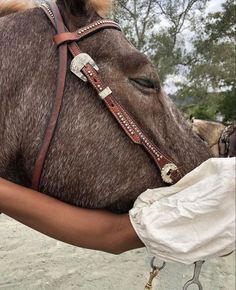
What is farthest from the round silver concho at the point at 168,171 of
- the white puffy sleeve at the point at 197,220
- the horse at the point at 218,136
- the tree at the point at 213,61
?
the tree at the point at 213,61

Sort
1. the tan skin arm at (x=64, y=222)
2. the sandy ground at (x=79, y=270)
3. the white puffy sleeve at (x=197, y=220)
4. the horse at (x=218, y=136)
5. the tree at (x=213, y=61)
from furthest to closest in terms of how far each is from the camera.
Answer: the tree at (x=213, y=61)
the horse at (x=218, y=136)
the sandy ground at (x=79, y=270)
the tan skin arm at (x=64, y=222)
the white puffy sleeve at (x=197, y=220)

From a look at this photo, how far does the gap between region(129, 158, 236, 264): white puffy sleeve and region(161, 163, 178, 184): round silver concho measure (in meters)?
0.18

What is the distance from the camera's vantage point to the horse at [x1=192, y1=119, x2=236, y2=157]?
7936mm

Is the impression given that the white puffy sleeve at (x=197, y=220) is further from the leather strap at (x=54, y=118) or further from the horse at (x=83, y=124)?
the leather strap at (x=54, y=118)

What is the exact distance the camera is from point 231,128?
8.35 metres

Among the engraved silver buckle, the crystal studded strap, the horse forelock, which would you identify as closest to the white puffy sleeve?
the engraved silver buckle

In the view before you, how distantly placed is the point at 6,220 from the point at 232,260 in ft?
9.11

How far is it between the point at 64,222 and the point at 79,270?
271 centimetres

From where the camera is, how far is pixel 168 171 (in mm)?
1576

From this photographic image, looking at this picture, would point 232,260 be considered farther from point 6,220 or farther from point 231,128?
point 231,128

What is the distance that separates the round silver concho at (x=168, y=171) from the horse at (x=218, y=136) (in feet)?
20.7

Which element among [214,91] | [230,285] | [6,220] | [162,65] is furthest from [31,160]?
[214,91]

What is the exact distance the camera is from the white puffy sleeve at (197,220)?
Answer: 123 cm

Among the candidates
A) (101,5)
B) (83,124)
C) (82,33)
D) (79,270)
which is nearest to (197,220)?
(83,124)
